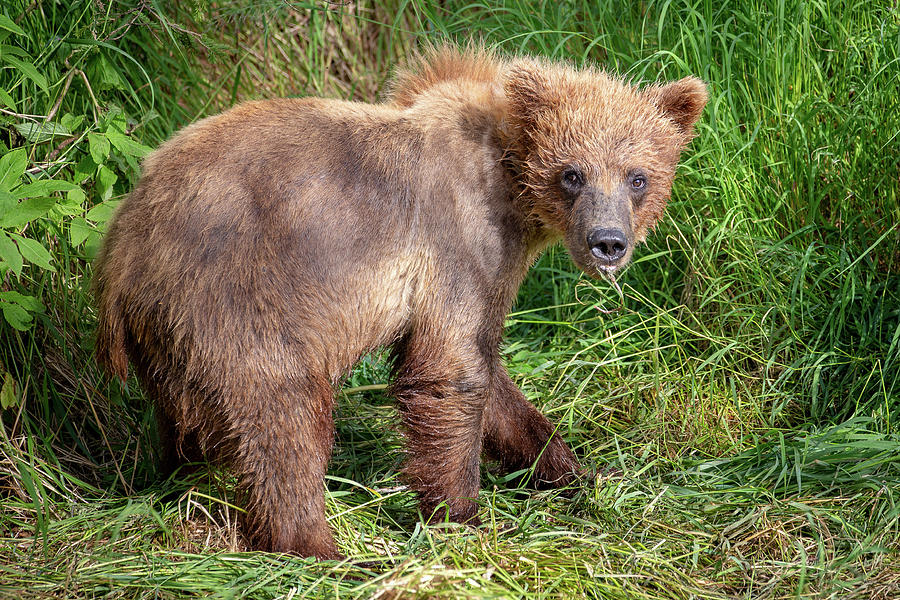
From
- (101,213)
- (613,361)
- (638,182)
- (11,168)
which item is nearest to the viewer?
(11,168)

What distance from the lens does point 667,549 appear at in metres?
3.83

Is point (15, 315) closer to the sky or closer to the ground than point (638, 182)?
closer to the ground

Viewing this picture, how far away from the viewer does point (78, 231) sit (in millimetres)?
4055

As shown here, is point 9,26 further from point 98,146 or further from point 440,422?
point 440,422

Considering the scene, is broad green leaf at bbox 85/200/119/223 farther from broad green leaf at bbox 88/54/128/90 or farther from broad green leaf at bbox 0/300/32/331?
broad green leaf at bbox 88/54/128/90

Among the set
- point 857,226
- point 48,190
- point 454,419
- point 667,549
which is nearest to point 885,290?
point 857,226

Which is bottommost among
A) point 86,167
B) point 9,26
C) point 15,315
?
point 15,315

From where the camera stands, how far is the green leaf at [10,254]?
11.5ft

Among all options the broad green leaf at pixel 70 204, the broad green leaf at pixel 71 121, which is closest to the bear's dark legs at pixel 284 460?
the broad green leaf at pixel 70 204

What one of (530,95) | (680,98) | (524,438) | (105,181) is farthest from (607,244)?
(105,181)

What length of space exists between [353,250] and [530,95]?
3.16 feet

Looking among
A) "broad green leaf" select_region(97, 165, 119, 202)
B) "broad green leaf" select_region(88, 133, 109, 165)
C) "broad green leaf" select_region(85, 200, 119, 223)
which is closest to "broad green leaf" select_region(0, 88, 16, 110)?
"broad green leaf" select_region(88, 133, 109, 165)

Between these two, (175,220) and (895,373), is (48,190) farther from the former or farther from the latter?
(895,373)

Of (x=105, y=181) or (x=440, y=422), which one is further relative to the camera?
(x=105, y=181)
